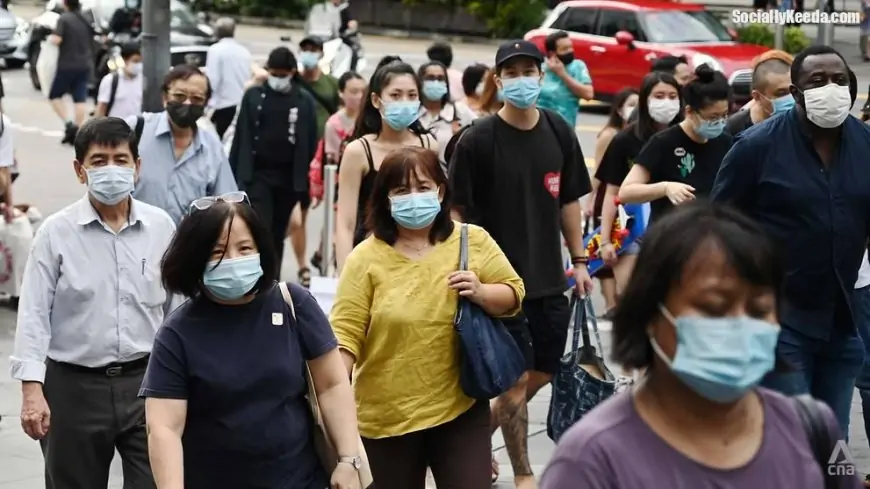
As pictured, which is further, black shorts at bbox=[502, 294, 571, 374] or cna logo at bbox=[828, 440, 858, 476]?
black shorts at bbox=[502, 294, 571, 374]

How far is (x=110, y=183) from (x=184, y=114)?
2034 millimetres

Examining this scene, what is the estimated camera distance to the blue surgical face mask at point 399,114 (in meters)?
7.81

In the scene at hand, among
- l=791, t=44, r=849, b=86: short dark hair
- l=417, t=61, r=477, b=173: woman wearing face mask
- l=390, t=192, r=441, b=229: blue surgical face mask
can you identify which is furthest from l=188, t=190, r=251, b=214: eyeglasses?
l=417, t=61, r=477, b=173: woman wearing face mask

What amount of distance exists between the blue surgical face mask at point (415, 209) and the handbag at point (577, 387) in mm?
1447

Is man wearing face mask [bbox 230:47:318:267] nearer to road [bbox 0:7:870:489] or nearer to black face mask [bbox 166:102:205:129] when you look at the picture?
road [bbox 0:7:870:489]

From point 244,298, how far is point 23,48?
2750cm

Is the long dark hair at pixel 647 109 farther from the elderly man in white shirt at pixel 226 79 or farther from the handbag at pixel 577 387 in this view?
the elderly man in white shirt at pixel 226 79

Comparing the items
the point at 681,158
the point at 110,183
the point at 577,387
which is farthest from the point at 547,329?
the point at 110,183

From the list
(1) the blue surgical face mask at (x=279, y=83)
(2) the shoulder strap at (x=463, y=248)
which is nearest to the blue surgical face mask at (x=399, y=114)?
(2) the shoulder strap at (x=463, y=248)

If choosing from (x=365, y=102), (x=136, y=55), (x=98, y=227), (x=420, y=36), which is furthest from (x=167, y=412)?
(x=420, y=36)

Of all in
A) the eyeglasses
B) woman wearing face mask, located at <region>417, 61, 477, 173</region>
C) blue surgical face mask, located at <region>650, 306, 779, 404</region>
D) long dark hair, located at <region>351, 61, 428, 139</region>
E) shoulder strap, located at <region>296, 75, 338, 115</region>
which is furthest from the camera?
shoulder strap, located at <region>296, 75, 338, 115</region>

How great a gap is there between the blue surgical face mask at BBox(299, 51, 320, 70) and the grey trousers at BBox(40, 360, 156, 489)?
25.5ft

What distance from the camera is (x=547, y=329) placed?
23.3 feet

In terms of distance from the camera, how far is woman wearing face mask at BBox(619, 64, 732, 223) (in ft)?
25.7
